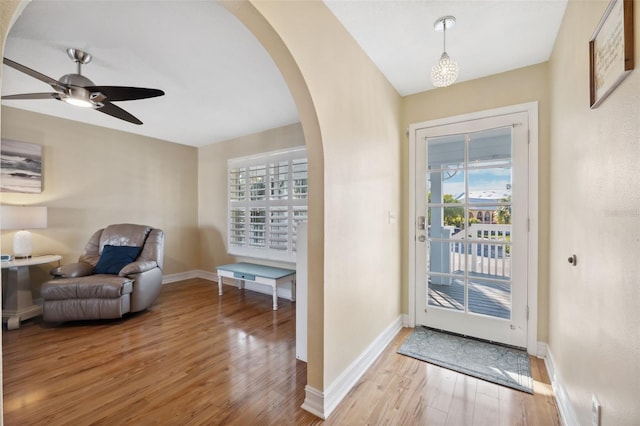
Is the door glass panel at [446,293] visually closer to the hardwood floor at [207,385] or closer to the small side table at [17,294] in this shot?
the hardwood floor at [207,385]

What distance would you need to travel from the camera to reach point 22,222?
9.68 ft

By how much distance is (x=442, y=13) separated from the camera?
1.81 metres

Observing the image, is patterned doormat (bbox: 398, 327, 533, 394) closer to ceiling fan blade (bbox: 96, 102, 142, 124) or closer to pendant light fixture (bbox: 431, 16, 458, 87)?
pendant light fixture (bbox: 431, 16, 458, 87)

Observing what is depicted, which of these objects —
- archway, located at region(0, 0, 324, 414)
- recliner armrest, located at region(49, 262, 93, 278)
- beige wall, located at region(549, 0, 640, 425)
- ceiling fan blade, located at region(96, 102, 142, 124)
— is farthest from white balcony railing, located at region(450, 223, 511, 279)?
recliner armrest, located at region(49, 262, 93, 278)

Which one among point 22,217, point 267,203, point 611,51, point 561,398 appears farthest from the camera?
point 267,203

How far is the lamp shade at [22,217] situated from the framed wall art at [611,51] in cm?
465

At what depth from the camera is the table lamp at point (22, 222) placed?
2.87 meters

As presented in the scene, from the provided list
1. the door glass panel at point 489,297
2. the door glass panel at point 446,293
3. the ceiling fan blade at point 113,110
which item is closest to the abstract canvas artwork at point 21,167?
the ceiling fan blade at point 113,110

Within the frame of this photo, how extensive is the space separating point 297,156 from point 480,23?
251 cm

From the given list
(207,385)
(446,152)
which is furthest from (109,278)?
(446,152)

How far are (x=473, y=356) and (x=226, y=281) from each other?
12.2ft

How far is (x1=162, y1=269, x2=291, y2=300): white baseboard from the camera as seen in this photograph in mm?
3940

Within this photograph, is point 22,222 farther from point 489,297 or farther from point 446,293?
point 489,297

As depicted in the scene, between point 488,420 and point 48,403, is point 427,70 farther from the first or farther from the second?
point 48,403
